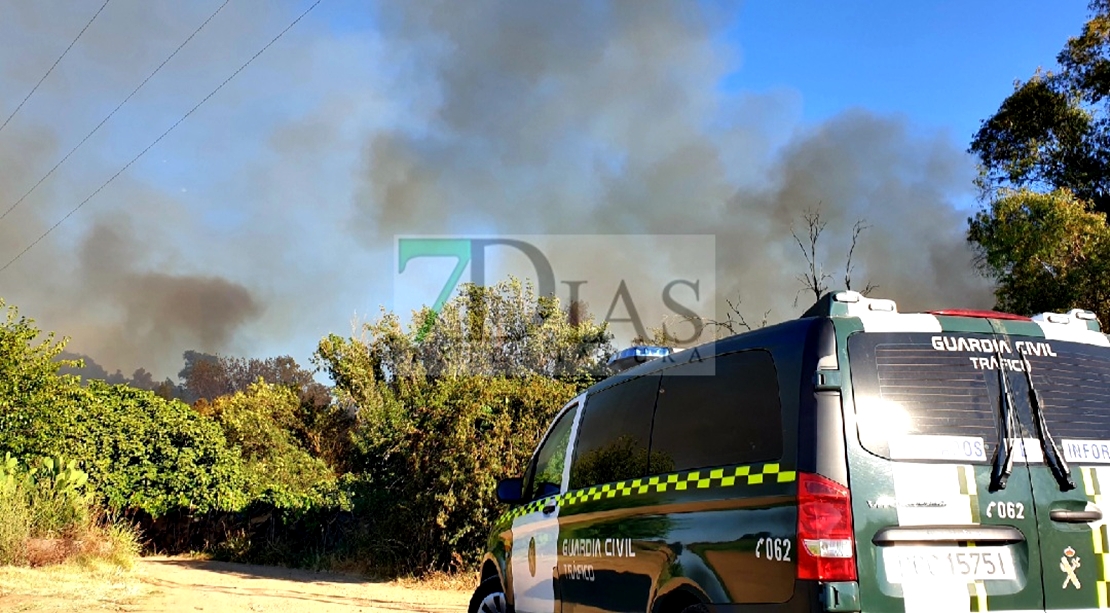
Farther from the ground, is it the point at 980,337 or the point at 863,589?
the point at 980,337

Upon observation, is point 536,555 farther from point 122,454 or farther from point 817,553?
point 122,454

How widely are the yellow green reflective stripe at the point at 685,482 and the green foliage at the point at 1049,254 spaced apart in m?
16.1

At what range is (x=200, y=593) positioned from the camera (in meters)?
13.9

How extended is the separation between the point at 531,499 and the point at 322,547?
15.5 m

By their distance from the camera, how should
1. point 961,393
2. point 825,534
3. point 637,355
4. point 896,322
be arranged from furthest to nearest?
point 637,355 → point 896,322 → point 961,393 → point 825,534

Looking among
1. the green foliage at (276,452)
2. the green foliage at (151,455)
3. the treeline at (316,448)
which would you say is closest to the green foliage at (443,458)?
the treeline at (316,448)

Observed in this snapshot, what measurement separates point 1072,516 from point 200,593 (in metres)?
12.5

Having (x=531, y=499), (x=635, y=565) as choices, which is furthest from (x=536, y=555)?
(x=635, y=565)

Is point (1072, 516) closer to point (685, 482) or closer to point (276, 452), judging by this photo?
point (685, 482)

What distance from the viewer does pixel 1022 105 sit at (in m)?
24.2

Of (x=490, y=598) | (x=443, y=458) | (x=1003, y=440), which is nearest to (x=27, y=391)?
(x=443, y=458)

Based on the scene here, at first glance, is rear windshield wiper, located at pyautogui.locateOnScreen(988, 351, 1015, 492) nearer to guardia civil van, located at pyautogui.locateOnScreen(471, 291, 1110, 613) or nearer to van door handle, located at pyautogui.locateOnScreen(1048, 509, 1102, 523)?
guardia civil van, located at pyautogui.locateOnScreen(471, 291, 1110, 613)

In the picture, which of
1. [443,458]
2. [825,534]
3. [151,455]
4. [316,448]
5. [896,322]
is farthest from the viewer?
[316,448]

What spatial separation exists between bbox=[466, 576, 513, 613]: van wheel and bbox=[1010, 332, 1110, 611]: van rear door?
3.96 metres
